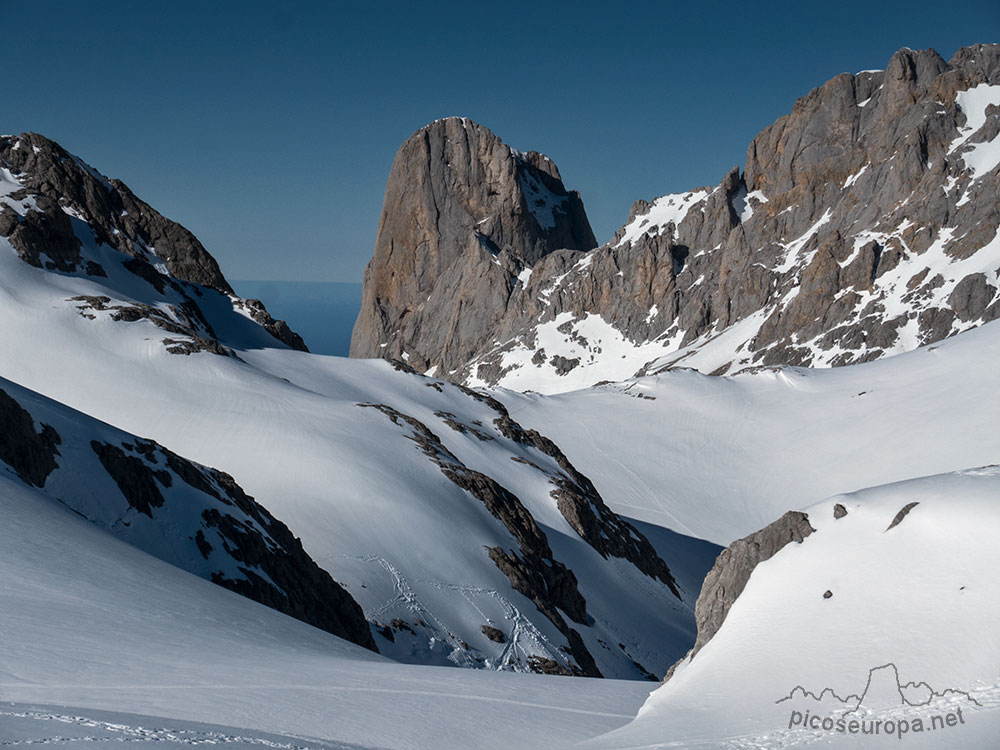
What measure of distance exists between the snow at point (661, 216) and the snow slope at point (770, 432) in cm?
10671

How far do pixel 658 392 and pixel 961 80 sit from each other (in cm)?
11127

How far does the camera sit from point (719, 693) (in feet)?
38.5

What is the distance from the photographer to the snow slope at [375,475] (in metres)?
30.7

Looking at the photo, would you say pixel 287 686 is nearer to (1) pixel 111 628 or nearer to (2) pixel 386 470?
(1) pixel 111 628

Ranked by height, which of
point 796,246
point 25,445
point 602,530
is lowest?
point 25,445

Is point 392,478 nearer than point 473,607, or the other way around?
point 473,607

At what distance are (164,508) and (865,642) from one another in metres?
20.7

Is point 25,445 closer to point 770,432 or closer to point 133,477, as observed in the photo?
point 133,477

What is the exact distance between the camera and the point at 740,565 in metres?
14.9

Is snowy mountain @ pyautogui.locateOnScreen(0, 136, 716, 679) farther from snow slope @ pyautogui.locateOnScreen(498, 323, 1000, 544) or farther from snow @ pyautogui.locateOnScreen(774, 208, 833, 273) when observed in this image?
snow @ pyautogui.locateOnScreen(774, 208, 833, 273)

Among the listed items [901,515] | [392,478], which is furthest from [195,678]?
[392,478]

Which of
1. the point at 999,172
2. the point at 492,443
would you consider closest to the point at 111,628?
the point at 492,443

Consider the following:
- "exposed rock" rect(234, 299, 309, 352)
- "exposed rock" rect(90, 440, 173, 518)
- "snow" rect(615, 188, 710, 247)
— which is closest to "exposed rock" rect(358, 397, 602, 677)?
"exposed rock" rect(90, 440, 173, 518)

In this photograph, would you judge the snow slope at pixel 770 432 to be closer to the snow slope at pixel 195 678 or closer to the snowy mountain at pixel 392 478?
the snowy mountain at pixel 392 478
